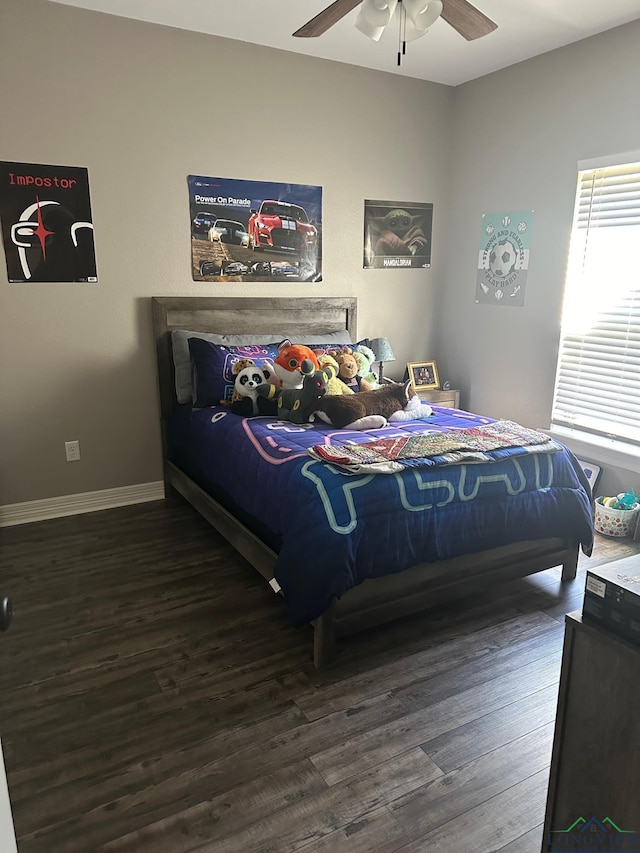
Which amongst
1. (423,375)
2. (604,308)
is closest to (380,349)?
(423,375)

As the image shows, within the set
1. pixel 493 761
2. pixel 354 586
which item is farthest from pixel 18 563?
pixel 493 761

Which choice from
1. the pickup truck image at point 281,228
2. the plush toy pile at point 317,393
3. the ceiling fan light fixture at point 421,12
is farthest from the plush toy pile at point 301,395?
the ceiling fan light fixture at point 421,12

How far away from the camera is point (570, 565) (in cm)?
288

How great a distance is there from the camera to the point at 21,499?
3494mm

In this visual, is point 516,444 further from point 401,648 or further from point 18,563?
point 18,563

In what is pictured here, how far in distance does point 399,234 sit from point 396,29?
1.34 m

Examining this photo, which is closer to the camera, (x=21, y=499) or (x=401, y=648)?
(x=401, y=648)

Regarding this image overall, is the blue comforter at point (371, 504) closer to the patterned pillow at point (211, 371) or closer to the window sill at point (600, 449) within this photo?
the patterned pillow at point (211, 371)

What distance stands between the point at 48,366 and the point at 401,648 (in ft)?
8.15

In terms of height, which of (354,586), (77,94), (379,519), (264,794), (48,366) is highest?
(77,94)

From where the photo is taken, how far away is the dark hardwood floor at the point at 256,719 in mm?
1619

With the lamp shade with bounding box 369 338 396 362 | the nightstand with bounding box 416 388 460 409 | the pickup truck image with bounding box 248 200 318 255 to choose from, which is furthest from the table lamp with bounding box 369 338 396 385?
the pickup truck image with bounding box 248 200 318 255

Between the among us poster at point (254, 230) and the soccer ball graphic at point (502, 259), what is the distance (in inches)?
48.7

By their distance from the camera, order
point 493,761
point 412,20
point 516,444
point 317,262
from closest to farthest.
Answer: point 493,761, point 412,20, point 516,444, point 317,262
